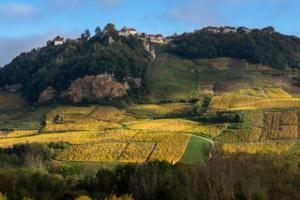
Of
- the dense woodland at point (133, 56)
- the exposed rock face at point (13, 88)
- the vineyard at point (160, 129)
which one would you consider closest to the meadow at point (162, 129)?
the vineyard at point (160, 129)

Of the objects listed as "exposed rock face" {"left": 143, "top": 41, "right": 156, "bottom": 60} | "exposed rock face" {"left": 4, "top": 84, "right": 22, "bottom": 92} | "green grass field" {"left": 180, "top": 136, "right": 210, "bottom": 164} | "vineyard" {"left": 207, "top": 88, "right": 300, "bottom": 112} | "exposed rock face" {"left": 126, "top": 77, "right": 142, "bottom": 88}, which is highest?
"exposed rock face" {"left": 143, "top": 41, "right": 156, "bottom": 60}

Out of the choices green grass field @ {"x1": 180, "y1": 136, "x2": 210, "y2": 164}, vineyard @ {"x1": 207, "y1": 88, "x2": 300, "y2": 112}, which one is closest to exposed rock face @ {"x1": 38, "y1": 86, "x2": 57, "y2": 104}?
vineyard @ {"x1": 207, "y1": 88, "x2": 300, "y2": 112}

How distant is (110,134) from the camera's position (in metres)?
116

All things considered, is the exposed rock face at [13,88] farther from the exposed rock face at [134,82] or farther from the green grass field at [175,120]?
the exposed rock face at [134,82]

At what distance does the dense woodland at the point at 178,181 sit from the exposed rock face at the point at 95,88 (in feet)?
252

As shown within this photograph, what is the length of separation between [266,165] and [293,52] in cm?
12480

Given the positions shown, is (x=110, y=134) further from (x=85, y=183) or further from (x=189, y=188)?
(x=189, y=188)

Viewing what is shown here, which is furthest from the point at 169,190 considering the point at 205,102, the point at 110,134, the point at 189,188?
the point at 205,102

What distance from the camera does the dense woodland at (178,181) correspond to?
5400 centimetres

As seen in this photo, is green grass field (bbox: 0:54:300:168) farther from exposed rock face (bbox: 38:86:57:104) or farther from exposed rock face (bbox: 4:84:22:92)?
exposed rock face (bbox: 38:86:57:104)

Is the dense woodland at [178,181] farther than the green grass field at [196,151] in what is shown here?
No

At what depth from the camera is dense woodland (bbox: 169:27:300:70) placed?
591ft

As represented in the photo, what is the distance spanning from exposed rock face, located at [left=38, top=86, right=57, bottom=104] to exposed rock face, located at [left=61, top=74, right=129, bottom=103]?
3960mm

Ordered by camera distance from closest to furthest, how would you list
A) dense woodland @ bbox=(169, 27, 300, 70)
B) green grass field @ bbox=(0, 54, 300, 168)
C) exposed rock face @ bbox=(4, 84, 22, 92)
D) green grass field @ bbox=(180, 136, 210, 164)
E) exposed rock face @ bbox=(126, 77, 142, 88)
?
1. green grass field @ bbox=(180, 136, 210, 164)
2. green grass field @ bbox=(0, 54, 300, 168)
3. exposed rock face @ bbox=(126, 77, 142, 88)
4. dense woodland @ bbox=(169, 27, 300, 70)
5. exposed rock face @ bbox=(4, 84, 22, 92)
